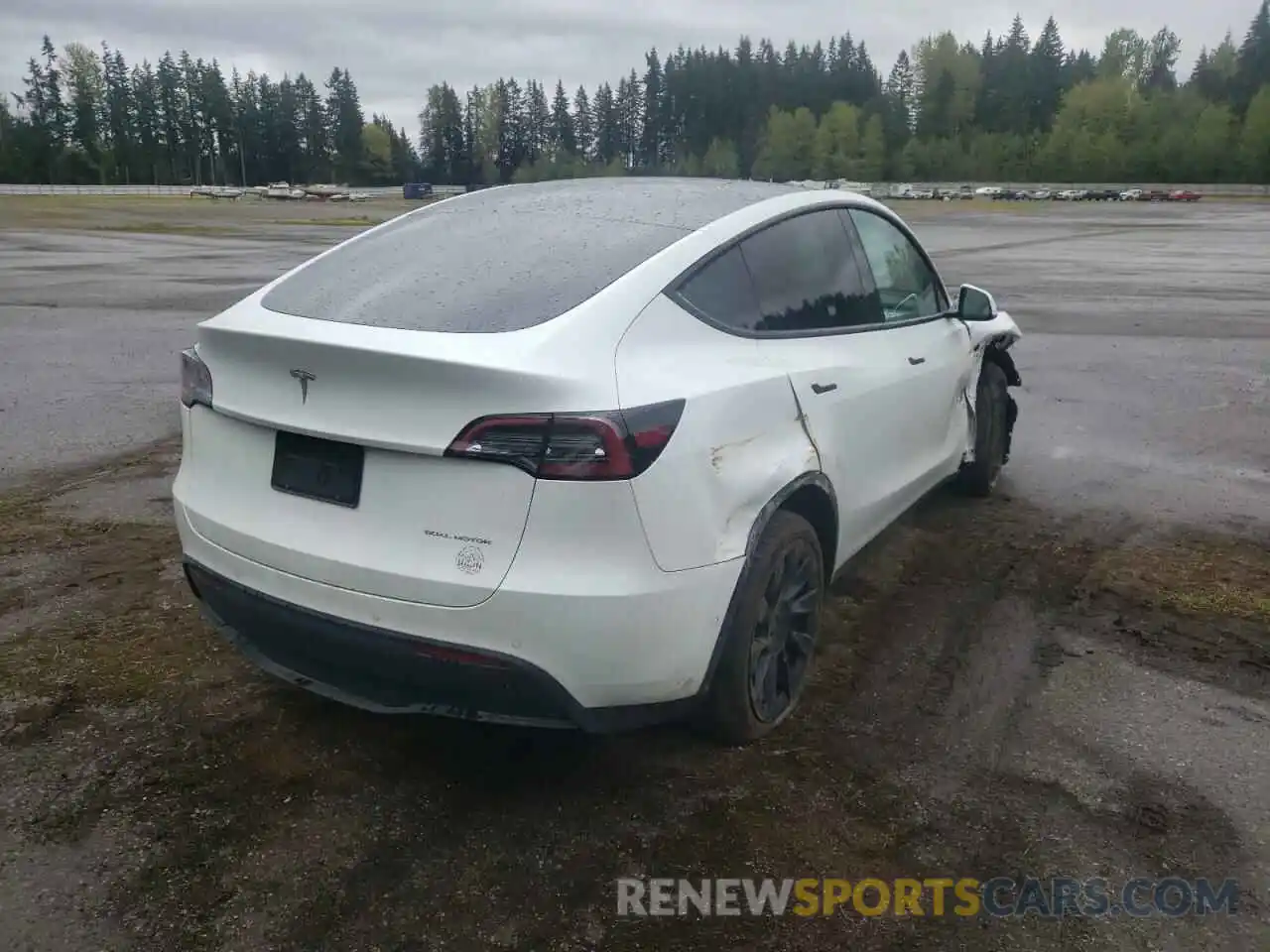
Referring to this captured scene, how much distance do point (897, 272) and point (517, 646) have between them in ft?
8.86

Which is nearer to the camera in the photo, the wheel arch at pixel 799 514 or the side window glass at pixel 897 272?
the wheel arch at pixel 799 514

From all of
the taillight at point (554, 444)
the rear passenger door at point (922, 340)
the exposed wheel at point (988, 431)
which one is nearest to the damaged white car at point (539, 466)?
the taillight at point (554, 444)

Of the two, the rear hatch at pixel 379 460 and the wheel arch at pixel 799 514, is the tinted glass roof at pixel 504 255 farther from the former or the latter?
the wheel arch at pixel 799 514

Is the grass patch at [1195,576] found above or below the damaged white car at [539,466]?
below

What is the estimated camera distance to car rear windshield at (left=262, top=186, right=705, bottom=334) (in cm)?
295

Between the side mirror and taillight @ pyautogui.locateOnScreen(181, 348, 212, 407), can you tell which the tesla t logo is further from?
the side mirror

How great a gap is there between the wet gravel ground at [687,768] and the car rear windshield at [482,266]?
1.33m

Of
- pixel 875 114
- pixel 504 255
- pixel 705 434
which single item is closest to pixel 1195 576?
pixel 705 434

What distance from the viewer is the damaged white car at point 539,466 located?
2.62 m

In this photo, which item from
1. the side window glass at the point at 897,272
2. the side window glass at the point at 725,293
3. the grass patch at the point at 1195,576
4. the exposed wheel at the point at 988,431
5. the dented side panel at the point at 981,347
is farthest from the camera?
the exposed wheel at the point at 988,431

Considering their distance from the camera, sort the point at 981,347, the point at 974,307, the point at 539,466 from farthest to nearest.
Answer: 1. the point at 981,347
2. the point at 974,307
3. the point at 539,466

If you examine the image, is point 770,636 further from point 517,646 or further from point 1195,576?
point 1195,576

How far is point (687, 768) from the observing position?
10.6 feet

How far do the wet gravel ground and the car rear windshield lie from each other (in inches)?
52.5
